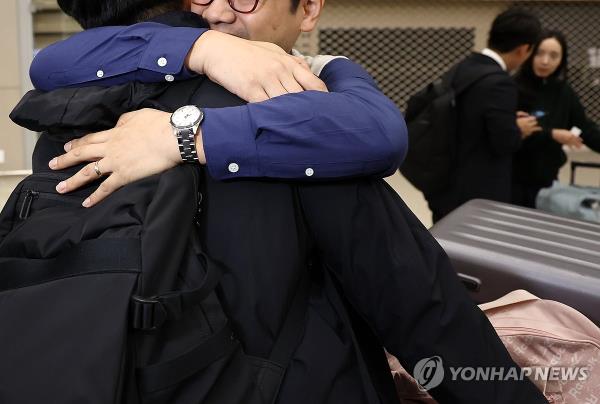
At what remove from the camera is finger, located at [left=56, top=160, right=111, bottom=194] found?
897mm

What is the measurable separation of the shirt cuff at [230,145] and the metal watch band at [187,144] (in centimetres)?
1

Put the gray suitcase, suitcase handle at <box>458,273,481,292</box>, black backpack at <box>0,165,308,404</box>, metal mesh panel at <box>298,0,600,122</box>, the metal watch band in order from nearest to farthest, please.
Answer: black backpack at <box>0,165,308,404</box>, the metal watch band, the gray suitcase, suitcase handle at <box>458,273,481,292</box>, metal mesh panel at <box>298,0,600,122</box>

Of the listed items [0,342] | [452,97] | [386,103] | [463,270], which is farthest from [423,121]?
[0,342]

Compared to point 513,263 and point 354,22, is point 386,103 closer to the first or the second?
point 513,263

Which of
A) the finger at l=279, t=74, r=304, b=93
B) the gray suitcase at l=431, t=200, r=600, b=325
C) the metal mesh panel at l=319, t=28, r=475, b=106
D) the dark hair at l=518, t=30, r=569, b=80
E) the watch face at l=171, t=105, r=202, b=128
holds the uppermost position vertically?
the finger at l=279, t=74, r=304, b=93

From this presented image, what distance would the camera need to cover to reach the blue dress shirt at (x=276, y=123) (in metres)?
0.86

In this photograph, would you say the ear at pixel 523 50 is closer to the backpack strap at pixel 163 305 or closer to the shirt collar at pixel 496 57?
the shirt collar at pixel 496 57

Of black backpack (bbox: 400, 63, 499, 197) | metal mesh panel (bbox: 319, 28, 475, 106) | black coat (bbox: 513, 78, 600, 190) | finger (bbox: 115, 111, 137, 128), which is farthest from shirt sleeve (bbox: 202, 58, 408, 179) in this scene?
metal mesh panel (bbox: 319, 28, 475, 106)

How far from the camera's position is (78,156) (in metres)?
0.93

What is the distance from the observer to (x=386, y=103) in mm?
957

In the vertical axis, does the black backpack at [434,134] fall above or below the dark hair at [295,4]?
below

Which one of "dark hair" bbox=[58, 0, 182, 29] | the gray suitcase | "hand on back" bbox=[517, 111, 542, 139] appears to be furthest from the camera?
"hand on back" bbox=[517, 111, 542, 139]

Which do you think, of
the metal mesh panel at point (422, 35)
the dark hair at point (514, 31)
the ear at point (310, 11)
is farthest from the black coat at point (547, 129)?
the metal mesh panel at point (422, 35)

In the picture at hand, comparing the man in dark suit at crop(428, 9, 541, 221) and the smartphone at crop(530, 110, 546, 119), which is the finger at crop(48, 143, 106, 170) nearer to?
the man in dark suit at crop(428, 9, 541, 221)
